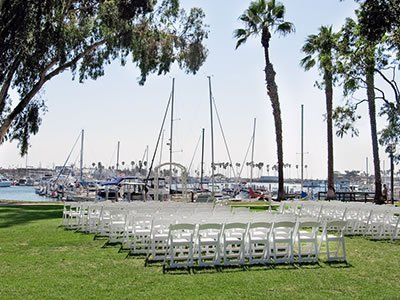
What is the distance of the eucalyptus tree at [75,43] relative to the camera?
19.1 meters

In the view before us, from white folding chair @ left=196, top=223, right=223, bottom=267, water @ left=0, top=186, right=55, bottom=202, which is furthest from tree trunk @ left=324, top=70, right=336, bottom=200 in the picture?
water @ left=0, top=186, right=55, bottom=202

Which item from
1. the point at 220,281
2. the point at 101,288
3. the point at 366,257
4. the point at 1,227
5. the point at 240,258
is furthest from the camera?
the point at 1,227

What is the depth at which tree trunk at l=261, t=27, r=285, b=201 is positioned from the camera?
29.7 m

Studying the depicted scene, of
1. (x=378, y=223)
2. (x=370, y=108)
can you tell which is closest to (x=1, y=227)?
(x=378, y=223)

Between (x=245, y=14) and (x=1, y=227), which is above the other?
(x=245, y=14)

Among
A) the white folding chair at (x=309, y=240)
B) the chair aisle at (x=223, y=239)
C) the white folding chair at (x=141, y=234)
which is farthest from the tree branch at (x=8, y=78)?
the white folding chair at (x=309, y=240)

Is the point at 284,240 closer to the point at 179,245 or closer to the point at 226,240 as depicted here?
the point at 226,240

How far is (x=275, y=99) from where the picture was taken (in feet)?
99.1

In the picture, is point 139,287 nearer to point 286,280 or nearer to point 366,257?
point 286,280

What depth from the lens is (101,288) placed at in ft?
23.5

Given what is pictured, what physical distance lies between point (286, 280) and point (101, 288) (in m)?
3.07

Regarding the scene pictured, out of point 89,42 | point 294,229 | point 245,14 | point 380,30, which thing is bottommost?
point 294,229

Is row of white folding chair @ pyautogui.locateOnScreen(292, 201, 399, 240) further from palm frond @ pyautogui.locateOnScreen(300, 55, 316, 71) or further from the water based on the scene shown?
the water

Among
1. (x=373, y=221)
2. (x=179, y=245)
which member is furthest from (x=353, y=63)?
(x=179, y=245)
